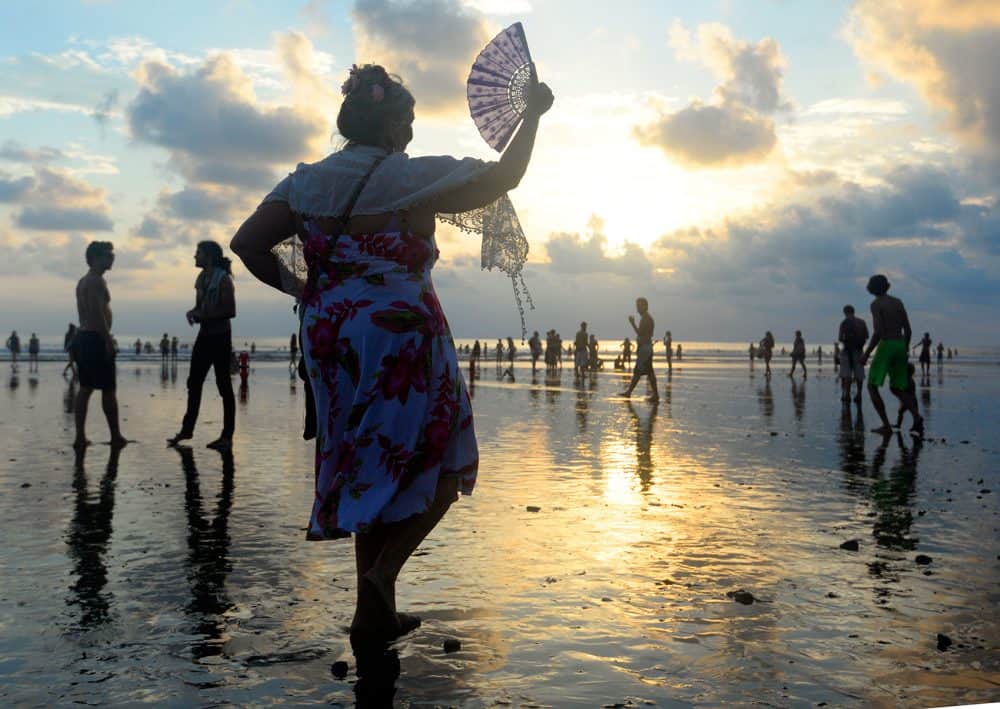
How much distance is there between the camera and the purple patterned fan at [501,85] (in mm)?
3787

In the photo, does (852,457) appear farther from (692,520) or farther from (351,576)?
(351,576)

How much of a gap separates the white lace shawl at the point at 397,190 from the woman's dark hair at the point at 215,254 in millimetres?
6883

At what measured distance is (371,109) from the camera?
3941 mm

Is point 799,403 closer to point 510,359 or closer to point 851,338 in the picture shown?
point 851,338

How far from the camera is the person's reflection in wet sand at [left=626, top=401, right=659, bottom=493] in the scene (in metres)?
8.72

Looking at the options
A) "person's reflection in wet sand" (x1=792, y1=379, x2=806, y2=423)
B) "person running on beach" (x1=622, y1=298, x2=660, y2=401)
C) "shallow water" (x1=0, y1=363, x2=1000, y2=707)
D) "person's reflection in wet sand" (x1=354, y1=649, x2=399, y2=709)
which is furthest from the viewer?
"person running on beach" (x1=622, y1=298, x2=660, y2=401)

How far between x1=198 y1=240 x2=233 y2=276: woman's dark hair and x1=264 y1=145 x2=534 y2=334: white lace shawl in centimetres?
688

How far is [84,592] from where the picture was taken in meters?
4.44

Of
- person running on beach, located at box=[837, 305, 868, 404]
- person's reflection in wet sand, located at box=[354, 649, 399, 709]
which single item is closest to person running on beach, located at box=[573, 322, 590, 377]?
person running on beach, located at box=[837, 305, 868, 404]

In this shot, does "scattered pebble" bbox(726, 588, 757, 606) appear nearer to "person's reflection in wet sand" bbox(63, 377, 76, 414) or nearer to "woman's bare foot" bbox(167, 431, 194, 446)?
"woman's bare foot" bbox(167, 431, 194, 446)

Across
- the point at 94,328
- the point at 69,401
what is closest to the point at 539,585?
the point at 94,328

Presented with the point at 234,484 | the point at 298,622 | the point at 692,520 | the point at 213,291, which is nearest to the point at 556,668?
the point at 298,622

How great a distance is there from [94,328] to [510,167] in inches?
304

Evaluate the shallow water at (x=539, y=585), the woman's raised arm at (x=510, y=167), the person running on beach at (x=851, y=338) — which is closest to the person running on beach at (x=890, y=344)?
the shallow water at (x=539, y=585)
